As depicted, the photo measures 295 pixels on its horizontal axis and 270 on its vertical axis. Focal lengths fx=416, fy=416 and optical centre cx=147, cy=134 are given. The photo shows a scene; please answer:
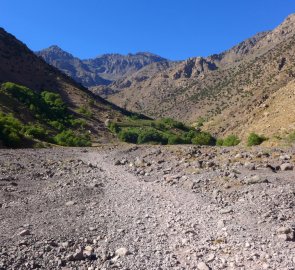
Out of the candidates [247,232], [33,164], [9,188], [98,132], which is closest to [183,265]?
[247,232]

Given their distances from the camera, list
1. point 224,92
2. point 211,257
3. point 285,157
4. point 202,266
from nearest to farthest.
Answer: point 202,266, point 211,257, point 285,157, point 224,92

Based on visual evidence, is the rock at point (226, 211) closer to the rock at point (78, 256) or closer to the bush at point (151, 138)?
the rock at point (78, 256)

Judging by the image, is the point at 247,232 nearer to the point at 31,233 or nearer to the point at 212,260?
the point at 212,260

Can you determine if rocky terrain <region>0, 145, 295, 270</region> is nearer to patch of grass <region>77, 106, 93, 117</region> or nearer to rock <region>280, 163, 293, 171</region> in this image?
rock <region>280, 163, 293, 171</region>

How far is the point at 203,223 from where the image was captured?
10125 millimetres

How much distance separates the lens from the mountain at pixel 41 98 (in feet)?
151

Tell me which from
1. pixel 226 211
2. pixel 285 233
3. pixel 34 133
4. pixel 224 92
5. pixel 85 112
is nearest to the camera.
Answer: pixel 285 233

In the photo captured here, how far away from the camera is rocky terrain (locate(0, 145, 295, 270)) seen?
26.7 ft

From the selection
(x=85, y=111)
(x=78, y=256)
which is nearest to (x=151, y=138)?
(x=85, y=111)

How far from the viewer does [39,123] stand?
43656 mm

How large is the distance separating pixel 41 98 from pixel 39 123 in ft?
55.3

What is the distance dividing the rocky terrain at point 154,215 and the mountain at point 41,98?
15.1 metres

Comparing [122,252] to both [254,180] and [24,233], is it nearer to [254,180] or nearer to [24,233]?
[24,233]

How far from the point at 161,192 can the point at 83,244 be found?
5.06m
